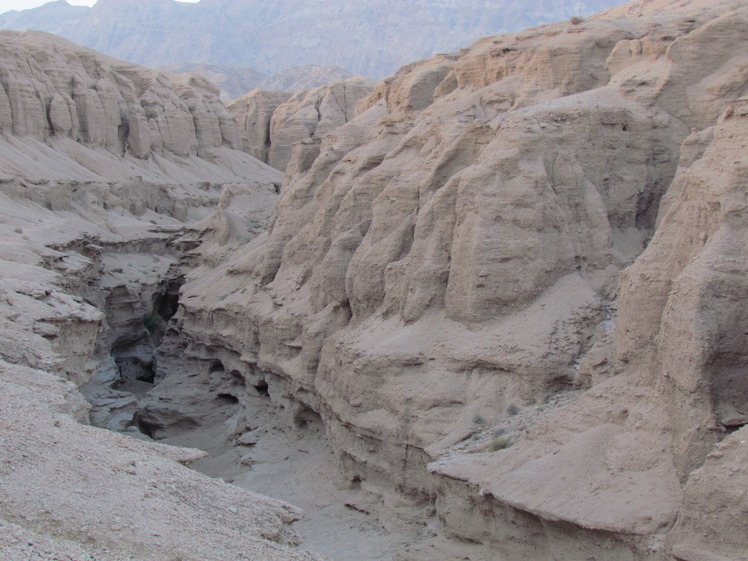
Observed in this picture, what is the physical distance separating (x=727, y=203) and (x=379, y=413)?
780 centimetres

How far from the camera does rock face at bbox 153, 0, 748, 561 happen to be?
1167 centimetres

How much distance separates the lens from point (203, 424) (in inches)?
1016

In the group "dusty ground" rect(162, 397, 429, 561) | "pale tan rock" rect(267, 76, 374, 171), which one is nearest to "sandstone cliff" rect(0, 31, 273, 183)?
"pale tan rock" rect(267, 76, 374, 171)

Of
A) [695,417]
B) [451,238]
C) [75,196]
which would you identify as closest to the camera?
[695,417]

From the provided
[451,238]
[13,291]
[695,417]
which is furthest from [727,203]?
[13,291]

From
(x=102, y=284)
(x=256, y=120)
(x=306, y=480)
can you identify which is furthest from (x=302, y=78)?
(x=306, y=480)

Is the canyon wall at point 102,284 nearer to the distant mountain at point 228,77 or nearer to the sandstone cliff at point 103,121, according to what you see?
the sandstone cliff at point 103,121

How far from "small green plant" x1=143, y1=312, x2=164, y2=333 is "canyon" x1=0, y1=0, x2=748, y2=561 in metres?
0.45

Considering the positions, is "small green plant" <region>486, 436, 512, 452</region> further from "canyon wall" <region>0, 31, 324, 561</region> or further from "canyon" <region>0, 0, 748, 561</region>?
"canyon wall" <region>0, 31, 324, 561</region>

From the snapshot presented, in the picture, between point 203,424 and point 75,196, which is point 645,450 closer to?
point 203,424

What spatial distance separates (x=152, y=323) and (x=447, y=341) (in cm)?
2006

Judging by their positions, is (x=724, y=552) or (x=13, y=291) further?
(x=13, y=291)

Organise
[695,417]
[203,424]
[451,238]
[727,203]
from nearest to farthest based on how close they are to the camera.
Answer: [695,417], [727,203], [451,238], [203,424]

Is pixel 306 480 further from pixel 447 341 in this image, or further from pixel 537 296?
pixel 537 296
